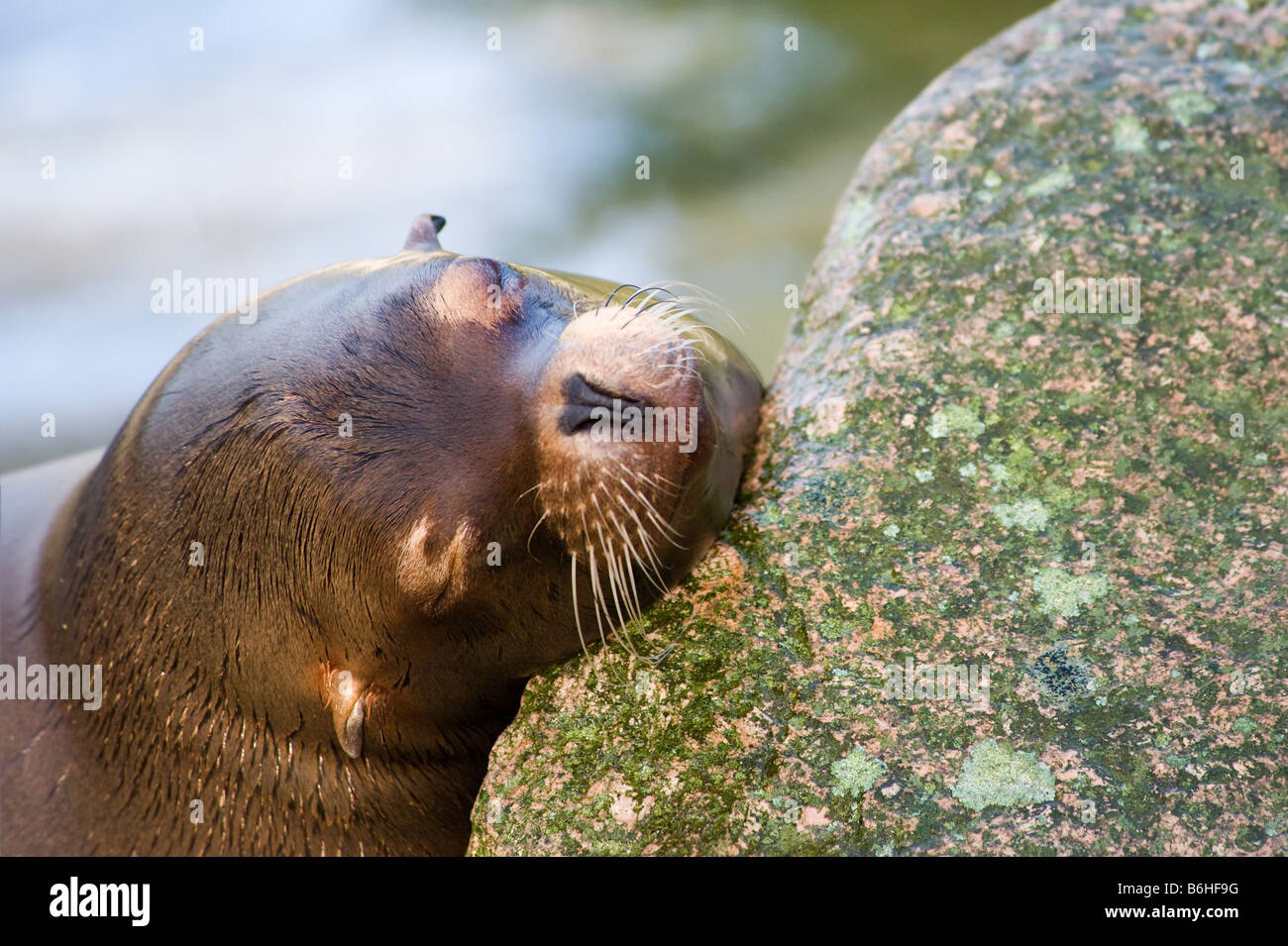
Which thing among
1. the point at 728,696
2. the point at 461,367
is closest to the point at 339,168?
the point at 461,367

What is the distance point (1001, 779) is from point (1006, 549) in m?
0.54

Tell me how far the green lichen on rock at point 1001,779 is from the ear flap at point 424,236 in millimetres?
1844

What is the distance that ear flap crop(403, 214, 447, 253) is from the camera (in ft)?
10.2

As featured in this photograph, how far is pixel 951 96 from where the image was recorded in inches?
139

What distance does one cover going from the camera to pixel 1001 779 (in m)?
2.15

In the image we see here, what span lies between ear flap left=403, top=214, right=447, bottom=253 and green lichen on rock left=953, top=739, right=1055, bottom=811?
1844 mm

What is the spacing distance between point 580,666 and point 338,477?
0.68m
